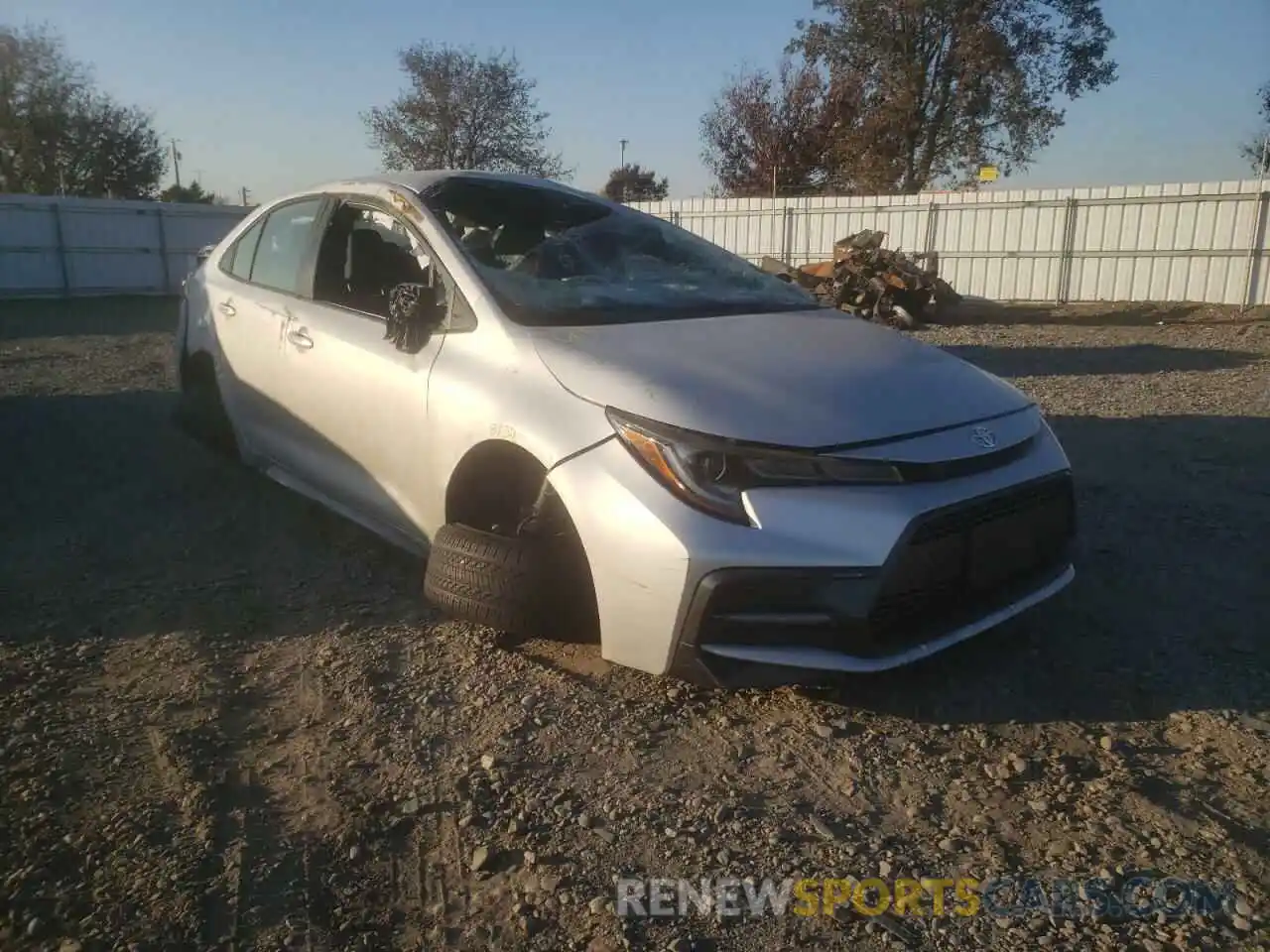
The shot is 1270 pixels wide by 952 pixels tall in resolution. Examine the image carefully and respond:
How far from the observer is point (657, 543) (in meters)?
2.42

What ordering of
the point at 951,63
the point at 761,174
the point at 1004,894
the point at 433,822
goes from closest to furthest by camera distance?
1. the point at 1004,894
2. the point at 433,822
3. the point at 951,63
4. the point at 761,174

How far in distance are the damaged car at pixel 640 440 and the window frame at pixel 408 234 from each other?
0.05 feet

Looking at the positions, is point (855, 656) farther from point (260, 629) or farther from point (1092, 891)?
point (260, 629)

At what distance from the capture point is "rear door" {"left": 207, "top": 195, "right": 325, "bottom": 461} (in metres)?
4.12

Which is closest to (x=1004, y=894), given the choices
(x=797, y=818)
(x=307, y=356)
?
(x=797, y=818)

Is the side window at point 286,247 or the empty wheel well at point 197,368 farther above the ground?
the side window at point 286,247

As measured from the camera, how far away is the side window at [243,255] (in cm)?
459

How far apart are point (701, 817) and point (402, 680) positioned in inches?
45.1

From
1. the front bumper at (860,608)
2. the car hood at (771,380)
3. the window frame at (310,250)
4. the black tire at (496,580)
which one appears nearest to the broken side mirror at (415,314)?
the car hood at (771,380)

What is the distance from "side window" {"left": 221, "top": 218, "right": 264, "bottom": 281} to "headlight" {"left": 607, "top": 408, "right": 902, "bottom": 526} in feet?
9.70

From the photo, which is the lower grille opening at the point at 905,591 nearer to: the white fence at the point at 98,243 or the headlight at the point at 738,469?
the headlight at the point at 738,469

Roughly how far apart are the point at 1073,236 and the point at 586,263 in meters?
16.8

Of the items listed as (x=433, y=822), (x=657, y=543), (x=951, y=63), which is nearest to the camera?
(x=433, y=822)

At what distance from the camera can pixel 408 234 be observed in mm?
3639
